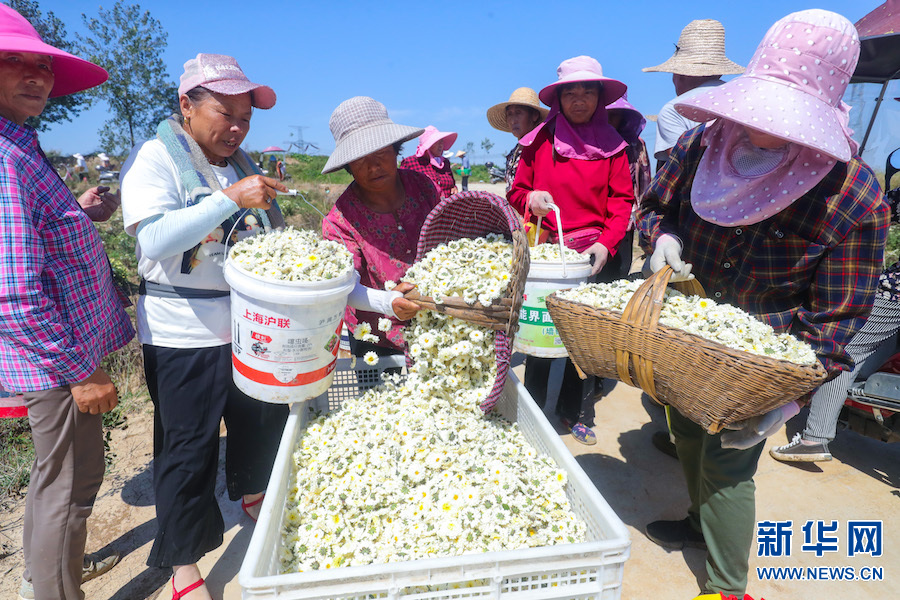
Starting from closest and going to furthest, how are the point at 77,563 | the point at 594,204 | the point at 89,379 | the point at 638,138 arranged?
1. the point at 89,379
2. the point at 77,563
3. the point at 594,204
4. the point at 638,138

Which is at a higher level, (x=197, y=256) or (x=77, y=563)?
(x=197, y=256)

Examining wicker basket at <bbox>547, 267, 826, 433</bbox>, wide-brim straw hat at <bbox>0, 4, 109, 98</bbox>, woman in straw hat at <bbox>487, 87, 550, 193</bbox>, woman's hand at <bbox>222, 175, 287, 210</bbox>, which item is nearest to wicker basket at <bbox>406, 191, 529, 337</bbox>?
wicker basket at <bbox>547, 267, 826, 433</bbox>

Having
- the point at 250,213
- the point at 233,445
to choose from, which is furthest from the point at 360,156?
the point at 233,445

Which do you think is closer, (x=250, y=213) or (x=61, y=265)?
(x=61, y=265)

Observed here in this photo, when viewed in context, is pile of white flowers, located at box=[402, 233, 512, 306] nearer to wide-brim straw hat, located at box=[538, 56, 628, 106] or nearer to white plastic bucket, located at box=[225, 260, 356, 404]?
white plastic bucket, located at box=[225, 260, 356, 404]

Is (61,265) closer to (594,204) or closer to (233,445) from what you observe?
(233,445)

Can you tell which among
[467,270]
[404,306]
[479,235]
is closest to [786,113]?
[467,270]

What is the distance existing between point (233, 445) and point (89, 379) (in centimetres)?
88

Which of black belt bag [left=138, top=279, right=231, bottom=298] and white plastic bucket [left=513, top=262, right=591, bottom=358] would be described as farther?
white plastic bucket [left=513, top=262, right=591, bottom=358]

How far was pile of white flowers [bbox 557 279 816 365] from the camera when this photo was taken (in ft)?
5.52

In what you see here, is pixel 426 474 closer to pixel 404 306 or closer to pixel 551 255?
pixel 404 306

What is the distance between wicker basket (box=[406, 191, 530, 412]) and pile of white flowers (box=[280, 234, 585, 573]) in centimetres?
8

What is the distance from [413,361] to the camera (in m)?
2.33

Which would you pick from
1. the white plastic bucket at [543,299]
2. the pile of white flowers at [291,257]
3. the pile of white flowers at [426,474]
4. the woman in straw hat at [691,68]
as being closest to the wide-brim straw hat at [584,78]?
the woman in straw hat at [691,68]
